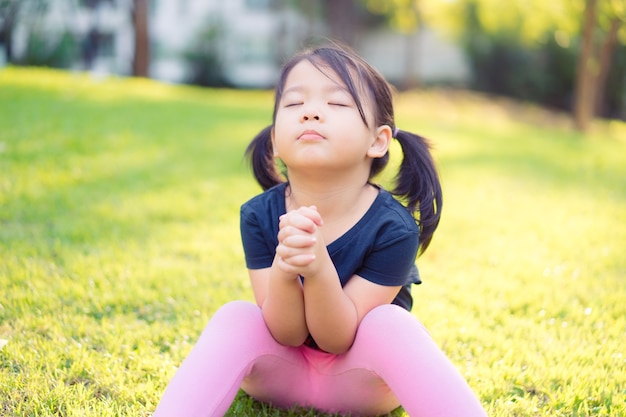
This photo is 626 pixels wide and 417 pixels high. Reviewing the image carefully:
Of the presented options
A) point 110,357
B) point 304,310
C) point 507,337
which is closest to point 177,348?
point 110,357

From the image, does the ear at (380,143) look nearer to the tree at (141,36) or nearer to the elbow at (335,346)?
the elbow at (335,346)

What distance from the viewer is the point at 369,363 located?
1765 millimetres

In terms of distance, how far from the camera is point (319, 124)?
1780mm

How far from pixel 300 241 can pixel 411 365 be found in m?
0.41

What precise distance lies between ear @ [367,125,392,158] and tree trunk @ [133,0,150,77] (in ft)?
45.0

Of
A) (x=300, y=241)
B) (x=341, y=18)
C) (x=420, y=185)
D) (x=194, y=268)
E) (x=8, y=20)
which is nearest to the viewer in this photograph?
(x=300, y=241)

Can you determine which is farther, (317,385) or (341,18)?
(341,18)

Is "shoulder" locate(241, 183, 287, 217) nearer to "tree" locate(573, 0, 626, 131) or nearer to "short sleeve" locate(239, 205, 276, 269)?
"short sleeve" locate(239, 205, 276, 269)

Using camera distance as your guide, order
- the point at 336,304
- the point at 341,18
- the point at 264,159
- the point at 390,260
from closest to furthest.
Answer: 1. the point at 336,304
2. the point at 390,260
3. the point at 264,159
4. the point at 341,18

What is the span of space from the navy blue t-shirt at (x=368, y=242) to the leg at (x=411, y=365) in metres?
0.11

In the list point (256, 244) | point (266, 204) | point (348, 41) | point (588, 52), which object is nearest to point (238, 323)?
point (256, 244)

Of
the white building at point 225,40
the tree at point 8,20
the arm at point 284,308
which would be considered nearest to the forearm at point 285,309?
the arm at point 284,308

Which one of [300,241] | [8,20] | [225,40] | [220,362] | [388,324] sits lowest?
[225,40]

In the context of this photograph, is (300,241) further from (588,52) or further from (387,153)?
(588,52)
